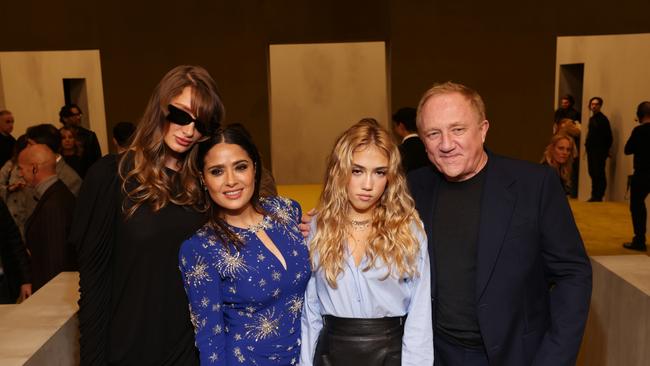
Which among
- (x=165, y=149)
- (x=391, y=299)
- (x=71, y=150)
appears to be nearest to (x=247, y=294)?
(x=391, y=299)

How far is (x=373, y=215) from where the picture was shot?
7.20 feet

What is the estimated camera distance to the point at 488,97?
6957mm

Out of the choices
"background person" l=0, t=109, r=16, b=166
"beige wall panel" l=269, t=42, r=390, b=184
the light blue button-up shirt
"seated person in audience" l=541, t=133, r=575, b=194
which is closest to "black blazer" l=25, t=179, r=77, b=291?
the light blue button-up shirt

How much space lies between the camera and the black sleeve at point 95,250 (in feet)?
6.63

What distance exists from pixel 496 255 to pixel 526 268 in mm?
132

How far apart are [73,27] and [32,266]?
4.10m

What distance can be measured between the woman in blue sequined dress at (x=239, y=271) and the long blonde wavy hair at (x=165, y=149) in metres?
0.06

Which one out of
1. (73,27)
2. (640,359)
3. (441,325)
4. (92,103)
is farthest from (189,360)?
(92,103)

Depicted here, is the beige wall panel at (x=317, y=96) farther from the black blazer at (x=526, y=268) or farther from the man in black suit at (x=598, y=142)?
the black blazer at (x=526, y=268)

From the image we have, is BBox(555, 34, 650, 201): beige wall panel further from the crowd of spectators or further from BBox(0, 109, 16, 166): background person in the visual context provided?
BBox(0, 109, 16, 166): background person

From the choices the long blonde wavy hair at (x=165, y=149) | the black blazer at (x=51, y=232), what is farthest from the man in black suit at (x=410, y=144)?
the long blonde wavy hair at (x=165, y=149)

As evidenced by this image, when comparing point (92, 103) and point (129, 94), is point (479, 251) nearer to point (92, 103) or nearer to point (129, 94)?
point (129, 94)

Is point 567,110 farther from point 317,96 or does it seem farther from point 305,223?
point 305,223

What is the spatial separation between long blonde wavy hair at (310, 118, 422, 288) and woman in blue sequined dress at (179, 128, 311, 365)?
0.10 meters
